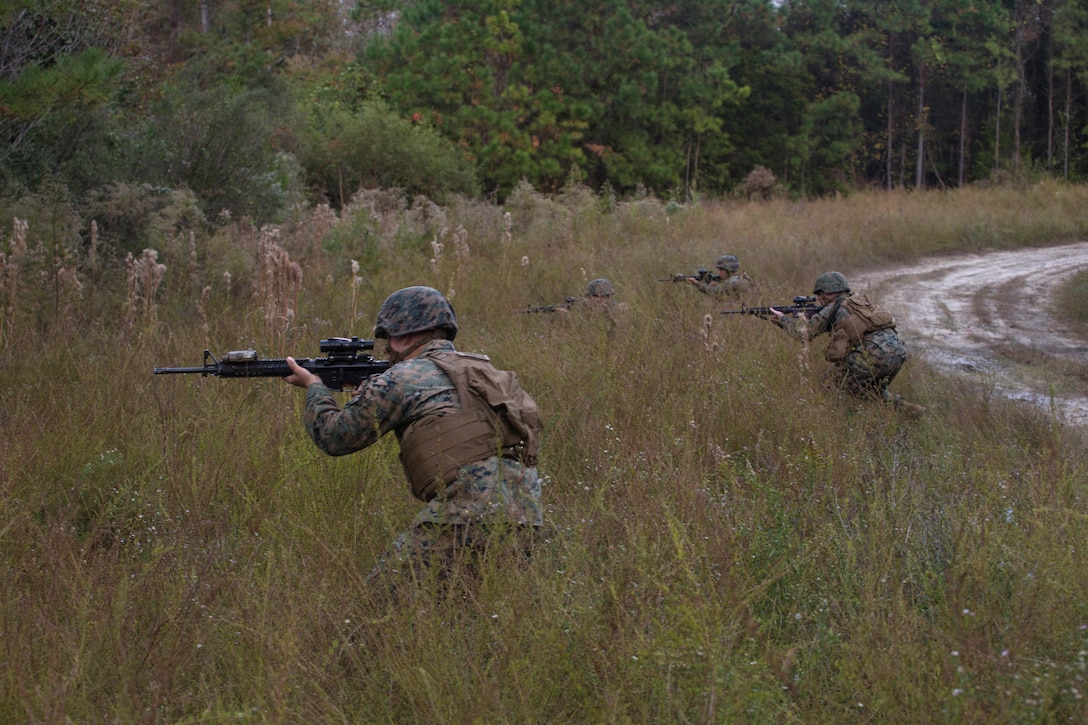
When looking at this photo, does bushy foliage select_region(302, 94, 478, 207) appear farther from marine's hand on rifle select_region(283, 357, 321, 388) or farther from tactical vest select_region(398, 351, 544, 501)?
tactical vest select_region(398, 351, 544, 501)

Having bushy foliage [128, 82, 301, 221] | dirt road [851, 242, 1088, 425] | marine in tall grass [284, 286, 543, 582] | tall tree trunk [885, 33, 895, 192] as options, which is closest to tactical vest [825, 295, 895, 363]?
dirt road [851, 242, 1088, 425]

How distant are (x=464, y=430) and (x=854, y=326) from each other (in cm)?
472

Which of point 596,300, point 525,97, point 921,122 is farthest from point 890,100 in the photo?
point 596,300

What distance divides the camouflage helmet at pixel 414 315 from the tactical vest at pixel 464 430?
0.21 metres

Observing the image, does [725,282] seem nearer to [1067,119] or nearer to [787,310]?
[787,310]

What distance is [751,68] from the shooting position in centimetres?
3145

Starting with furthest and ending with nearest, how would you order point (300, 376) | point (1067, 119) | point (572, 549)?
point (1067, 119) → point (300, 376) → point (572, 549)

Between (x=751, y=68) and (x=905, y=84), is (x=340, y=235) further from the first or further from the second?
(x=905, y=84)

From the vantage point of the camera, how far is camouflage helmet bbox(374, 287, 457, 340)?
411cm

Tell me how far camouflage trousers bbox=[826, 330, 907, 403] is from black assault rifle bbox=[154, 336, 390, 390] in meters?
4.22

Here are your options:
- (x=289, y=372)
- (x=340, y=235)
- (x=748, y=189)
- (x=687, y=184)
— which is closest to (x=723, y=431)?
(x=289, y=372)

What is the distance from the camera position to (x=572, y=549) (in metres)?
3.72

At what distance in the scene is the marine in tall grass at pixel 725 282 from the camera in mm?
9645

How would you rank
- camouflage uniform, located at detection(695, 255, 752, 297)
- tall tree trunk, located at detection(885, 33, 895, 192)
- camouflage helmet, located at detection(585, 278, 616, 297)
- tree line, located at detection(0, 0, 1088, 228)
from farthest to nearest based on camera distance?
1. tall tree trunk, located at detection(885, 33, 895, 192)
2. tree line, located at detection(0, 0, 1088, 228)
3. camouflage uniform, located at detection(695, 255, 752, 297)
4. camouflage helmet, located at detection(585, 278, 616, 297)
